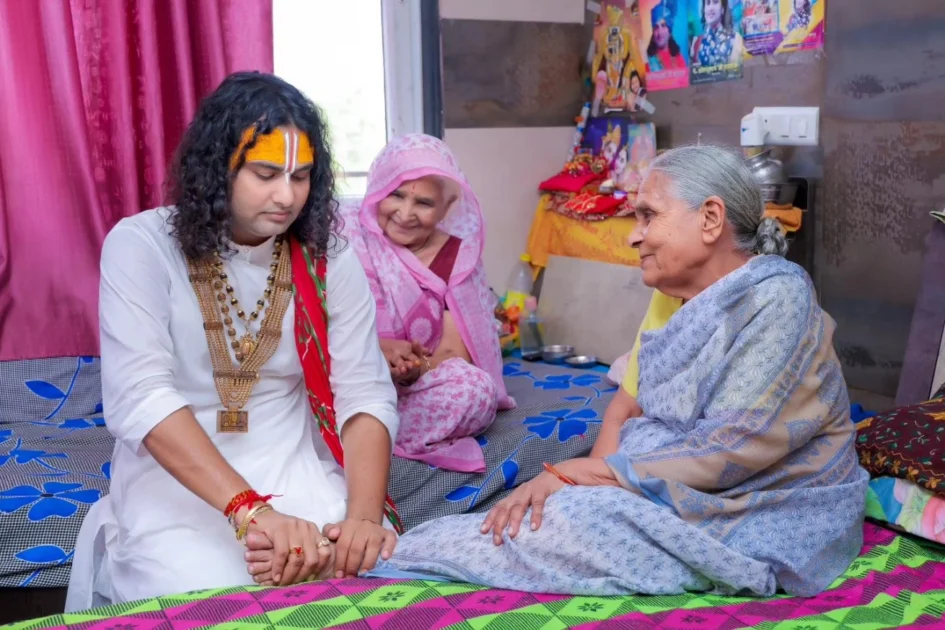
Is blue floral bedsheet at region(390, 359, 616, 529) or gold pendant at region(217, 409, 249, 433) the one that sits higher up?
gold pendant at region(217, 409, 249, 433)

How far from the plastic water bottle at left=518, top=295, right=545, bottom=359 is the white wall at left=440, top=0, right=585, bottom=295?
215 mm

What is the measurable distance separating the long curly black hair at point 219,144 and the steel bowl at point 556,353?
1970mm

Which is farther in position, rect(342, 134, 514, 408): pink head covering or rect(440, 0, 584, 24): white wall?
rect(440, 0, 584, 24): white wall

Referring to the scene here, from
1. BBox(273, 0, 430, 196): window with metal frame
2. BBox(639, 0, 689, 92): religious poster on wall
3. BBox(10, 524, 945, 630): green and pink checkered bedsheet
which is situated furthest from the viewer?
BBox(273, 0, 430, 196): window with metal frame

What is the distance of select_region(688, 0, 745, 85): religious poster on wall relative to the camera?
322 cm

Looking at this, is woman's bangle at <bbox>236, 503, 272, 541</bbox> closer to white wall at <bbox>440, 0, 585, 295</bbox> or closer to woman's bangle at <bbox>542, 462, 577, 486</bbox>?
woman's bangle at <bbox>542, 462, 577, 486</bbox>

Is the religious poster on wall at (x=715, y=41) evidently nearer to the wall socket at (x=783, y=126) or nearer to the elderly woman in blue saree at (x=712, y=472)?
the wall socket at (x=783, y=126)

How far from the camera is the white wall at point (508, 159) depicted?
387 centimetres

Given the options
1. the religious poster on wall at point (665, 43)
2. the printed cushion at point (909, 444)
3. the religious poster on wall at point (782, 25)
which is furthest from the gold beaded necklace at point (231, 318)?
the religious poster on wall at point (665, 43)

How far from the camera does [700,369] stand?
1790 millimetres

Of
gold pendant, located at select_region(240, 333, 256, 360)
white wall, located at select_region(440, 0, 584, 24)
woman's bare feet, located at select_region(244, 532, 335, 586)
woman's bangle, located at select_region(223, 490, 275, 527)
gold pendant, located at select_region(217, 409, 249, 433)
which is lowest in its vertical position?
woman's bare feet, located at select_region(244, 532, 335, 586)

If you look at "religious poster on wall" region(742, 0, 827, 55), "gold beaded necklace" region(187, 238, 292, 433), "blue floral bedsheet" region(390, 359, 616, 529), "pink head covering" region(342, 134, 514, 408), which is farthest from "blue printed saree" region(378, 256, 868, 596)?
"religious poster on wall" region(742, 0, 827, 55)

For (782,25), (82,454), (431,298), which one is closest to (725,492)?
(431,298)

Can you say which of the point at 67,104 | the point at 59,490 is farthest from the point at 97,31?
the point at 59,490
